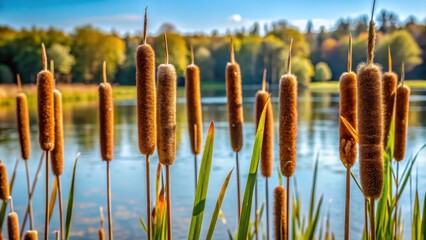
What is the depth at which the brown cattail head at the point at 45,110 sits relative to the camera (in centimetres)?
216

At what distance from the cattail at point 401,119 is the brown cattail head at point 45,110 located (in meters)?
1.64

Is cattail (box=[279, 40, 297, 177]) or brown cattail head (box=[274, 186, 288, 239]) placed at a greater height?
cattail (box=[279, 40, 297, 177])

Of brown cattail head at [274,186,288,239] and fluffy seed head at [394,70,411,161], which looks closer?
brown cattail head at [274,186,288,239]

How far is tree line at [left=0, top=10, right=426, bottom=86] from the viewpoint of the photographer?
129 ft

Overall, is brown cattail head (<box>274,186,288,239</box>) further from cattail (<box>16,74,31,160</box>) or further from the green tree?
the green tree

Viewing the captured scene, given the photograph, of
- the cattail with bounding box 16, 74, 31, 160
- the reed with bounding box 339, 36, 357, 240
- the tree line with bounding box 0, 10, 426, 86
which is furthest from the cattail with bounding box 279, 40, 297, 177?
the tree line with bounding box 0, 10, 426, 86

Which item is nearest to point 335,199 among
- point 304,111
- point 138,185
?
point 138,185

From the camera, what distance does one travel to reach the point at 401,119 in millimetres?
2855

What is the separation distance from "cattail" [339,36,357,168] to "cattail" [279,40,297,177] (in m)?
0.21

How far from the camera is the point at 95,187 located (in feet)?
52.3

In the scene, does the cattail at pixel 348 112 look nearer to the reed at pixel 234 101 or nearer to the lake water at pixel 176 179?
the reed at pixel 234 101

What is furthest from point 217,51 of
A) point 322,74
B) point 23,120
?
point 23,120

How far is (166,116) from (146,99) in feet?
0.36

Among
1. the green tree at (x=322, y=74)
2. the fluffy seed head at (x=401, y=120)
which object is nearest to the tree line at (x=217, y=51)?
the green tree at (x=322, y=74)
